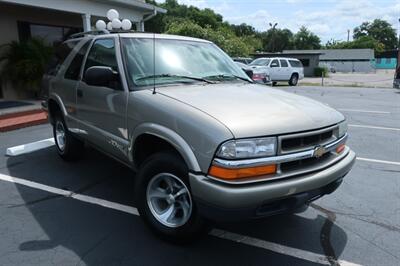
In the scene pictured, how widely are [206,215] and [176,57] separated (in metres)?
1.91

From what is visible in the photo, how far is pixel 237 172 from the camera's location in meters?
2.74

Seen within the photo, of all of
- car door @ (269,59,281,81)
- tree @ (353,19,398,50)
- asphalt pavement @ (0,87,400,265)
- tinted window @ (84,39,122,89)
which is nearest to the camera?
asphalt pavement @ (0,87,400,265)

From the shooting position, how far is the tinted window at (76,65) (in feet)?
16.0

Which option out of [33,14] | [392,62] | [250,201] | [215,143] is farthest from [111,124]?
[392,62]

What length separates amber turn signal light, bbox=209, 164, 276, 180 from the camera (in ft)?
8.96

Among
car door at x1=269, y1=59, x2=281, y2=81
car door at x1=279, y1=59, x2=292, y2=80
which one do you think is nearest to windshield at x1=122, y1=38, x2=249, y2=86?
car door at x1=269, y1=59, x2=281, y2=81

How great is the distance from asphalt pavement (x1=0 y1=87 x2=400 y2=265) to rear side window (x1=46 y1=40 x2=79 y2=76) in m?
1.48

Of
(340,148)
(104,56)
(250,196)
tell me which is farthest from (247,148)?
(104,56)

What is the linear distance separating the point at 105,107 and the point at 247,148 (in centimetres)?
192

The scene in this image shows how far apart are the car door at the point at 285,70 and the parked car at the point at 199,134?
20.5m

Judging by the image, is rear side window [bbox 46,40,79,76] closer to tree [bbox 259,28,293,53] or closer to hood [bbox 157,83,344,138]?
hood [bbox 157,83,344,138]

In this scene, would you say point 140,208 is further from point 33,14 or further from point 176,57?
point 33,14

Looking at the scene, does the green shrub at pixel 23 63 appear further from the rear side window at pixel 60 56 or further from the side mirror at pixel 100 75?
the side mirror at pixel 100 75

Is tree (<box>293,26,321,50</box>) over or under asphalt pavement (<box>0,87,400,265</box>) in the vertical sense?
over
